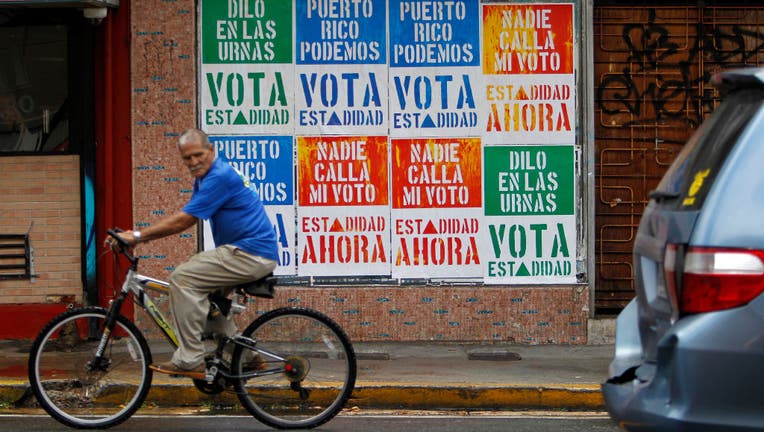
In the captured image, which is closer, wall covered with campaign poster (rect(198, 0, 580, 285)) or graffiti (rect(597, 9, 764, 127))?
wall covered with campaign poster (rect(198, 0, 580, 285))

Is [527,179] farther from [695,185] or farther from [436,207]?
[695,185]

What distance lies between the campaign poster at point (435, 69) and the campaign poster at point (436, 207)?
173mm

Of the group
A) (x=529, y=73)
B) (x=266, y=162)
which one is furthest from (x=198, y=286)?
(x=529, y=73)

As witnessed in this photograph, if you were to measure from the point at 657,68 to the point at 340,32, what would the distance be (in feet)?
9.96

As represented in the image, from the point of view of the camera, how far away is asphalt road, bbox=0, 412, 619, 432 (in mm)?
6617

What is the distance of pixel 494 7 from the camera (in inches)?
389

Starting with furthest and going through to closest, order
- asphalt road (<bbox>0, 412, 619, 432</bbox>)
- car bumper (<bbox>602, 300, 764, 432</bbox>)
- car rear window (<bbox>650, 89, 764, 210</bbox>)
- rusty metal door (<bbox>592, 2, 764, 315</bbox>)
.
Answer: rusty metal door (<bbox>592, 2, 764, 315</bbox>), asphalt road (<bbox>0, 412, 619, 432</bbox>), car rear window (<bbox>650, 89, 764, 210</bbox>), car bumper (<bbox>602, 300, 764, 432</bbox>)

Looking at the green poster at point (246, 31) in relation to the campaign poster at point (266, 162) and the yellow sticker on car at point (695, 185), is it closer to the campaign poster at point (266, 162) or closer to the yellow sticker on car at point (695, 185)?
the campaign poster at point (266, 162)

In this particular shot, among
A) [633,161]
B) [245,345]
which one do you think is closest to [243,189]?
[245,345]

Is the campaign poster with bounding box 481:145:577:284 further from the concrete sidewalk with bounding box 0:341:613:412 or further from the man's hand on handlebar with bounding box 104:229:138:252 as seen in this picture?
the man's hand on handlebar with bounding box 104:229:138:252

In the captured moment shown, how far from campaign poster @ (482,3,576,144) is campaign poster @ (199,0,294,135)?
6.15ft

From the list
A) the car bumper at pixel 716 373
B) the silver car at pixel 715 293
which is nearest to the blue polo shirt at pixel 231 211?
the silver car at pixel 715 293

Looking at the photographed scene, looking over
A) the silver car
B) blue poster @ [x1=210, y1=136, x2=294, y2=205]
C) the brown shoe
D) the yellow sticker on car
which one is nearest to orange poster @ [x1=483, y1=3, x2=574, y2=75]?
blue poster @ [x1=210, y1=136, x2=294, y2=205]

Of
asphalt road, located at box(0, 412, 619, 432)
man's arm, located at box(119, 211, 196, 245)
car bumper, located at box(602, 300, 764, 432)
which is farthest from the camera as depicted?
asphalt road, located at box(0, 412, 619, 432)
